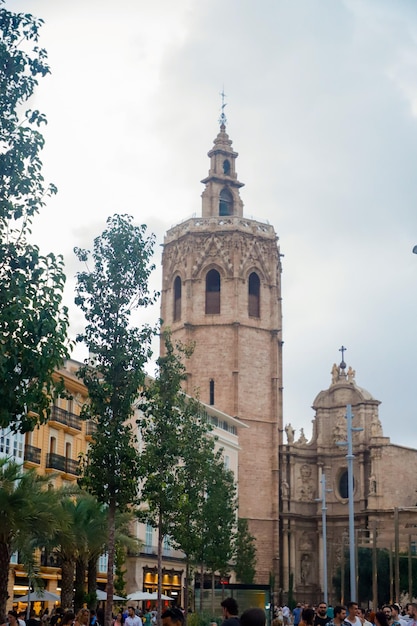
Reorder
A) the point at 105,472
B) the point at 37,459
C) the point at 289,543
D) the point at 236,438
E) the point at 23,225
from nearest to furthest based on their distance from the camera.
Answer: the point at 23,225 → the point at 105,472 → the point at 37,459 → the point at 236,438 → the point at 289,543

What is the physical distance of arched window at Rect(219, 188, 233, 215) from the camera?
3327 inches

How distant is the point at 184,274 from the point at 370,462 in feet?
67.0

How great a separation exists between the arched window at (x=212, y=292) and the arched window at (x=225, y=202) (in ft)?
25.5

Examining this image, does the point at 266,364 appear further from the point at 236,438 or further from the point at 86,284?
the point at 86,284

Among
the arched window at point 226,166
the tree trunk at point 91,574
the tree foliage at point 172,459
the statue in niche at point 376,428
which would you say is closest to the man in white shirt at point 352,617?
the tree foliage at point 172,459

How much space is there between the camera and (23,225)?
16422 mm

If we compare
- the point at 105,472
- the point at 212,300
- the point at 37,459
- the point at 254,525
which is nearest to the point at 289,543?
the point at 254,525

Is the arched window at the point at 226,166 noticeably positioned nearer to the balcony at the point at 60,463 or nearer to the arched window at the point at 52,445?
the balcony at the point at 60,463

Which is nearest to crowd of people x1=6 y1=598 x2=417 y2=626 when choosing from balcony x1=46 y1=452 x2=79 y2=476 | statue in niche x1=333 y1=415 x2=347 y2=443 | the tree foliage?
the tree foliage

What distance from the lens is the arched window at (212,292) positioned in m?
77.8

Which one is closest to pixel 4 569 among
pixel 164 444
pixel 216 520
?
pixel 164 444

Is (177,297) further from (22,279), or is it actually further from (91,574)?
(22,279)

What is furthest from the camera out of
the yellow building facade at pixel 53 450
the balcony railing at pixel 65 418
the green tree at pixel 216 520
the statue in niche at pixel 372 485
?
the statue in niche at pixel 372 485

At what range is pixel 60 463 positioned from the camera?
151 ft
